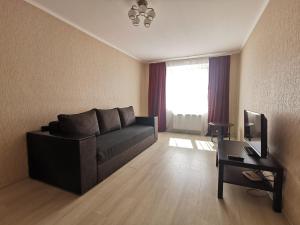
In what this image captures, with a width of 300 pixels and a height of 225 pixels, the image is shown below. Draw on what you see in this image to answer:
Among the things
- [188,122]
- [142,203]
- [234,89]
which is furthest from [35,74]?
[234,89]

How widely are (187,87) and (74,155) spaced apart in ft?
12.5

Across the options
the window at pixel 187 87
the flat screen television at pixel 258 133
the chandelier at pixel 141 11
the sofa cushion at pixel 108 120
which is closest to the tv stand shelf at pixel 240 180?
the flat screen television at pixel 258 133

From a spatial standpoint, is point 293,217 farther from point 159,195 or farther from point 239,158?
point 159,195

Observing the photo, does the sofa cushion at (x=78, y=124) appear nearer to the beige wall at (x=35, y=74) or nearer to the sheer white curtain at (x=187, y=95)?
the beige wall at (x=35, y=74)

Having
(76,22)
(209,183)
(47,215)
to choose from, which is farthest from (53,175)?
(76,22)

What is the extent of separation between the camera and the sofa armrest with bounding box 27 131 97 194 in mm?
1734

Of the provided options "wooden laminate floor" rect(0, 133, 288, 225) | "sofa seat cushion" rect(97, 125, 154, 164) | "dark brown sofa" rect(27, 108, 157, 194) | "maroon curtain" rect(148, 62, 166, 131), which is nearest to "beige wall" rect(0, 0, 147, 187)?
"dark brown sofa" rect(27, 108, 157, 194)

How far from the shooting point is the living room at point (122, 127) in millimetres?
1491

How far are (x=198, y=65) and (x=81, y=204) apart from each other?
4329 millimetres

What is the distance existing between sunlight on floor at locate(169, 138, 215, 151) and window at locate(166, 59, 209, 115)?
42.2 inches

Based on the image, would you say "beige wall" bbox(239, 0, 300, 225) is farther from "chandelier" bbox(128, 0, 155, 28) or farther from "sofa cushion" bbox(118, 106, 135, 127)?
"sofa cushion" bbox(118, 106, 135, 127)

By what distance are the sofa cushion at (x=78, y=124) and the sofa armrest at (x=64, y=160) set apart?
26cm

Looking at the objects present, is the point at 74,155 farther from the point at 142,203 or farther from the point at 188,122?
the point at 188,122

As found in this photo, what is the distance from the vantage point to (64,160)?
1799 mm
